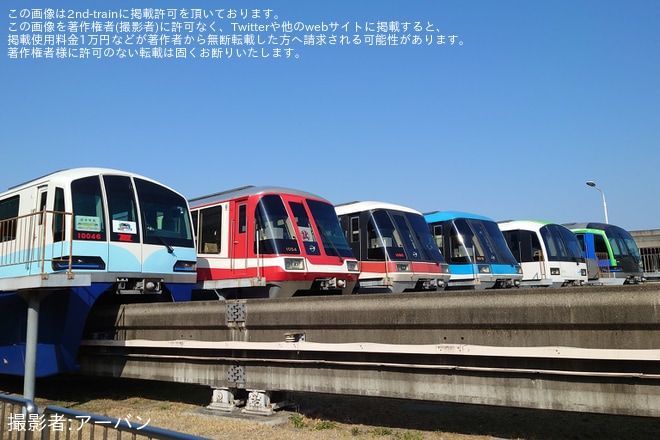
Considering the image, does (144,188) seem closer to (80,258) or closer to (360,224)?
(80,258)

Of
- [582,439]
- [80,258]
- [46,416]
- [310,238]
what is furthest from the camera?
[310,238]

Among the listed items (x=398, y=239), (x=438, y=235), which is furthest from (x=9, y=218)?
(x=438, y=235)

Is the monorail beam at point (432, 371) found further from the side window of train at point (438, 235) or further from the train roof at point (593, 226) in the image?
the train roof at point (593, 226)

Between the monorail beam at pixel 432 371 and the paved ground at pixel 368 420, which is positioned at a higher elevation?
the monorail beam at pixel 432 371

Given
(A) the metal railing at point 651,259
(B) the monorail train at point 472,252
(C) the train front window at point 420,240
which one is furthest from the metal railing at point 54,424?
(A) the metal railing at point 651,259

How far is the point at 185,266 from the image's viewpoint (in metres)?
10.6

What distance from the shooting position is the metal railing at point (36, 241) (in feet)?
29.8

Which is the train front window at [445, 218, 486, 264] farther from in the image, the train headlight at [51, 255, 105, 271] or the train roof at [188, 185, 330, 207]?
the train headlight at [51, 255, 105, 271]

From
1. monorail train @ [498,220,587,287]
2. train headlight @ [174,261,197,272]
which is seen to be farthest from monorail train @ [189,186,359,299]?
monorail train @ [498,220,587,287]

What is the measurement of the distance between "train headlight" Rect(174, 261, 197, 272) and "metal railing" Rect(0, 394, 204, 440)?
5302mm

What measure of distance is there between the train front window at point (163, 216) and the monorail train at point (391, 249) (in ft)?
17.4

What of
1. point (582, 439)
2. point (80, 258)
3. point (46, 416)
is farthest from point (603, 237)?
point (46, 416)

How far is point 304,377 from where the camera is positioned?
7.25 meters

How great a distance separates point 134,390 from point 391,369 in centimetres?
564
